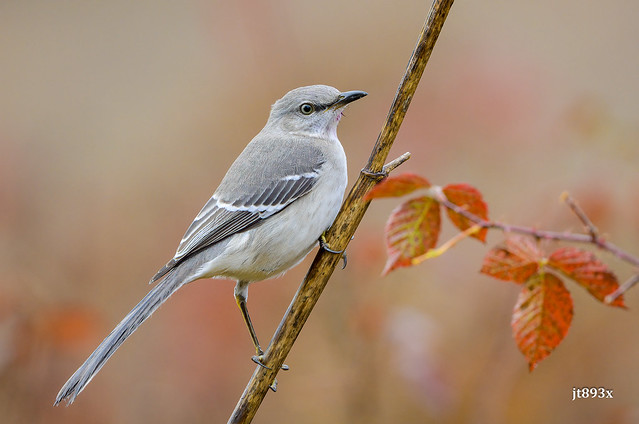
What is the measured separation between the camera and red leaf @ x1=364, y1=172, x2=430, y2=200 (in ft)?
5.38

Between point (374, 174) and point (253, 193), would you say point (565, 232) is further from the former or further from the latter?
point (253, 193)

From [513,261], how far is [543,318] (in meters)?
0.18

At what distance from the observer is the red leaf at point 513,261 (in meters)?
1.65

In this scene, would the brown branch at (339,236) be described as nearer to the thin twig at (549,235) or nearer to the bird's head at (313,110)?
the thin twig at (549,235)

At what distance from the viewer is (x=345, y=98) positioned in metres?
3.78

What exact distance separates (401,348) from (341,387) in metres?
0.76

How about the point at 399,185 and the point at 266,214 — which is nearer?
the point at 399,185

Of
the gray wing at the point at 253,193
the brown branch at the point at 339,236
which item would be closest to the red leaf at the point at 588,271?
the brown branch at the point at 339,236

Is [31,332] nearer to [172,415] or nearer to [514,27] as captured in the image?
[172,415]

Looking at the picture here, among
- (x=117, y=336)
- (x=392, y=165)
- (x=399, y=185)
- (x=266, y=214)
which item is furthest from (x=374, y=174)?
(x=117, y=336)

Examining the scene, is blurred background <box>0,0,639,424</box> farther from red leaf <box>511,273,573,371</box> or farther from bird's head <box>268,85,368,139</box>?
red leaf <box>511,273,573,371</box>

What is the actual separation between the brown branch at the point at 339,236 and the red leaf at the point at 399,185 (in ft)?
2.87

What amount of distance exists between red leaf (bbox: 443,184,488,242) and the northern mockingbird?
1.68 metres

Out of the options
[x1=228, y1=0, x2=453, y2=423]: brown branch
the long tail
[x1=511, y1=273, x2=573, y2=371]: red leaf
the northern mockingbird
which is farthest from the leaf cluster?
the northern mockingbird
